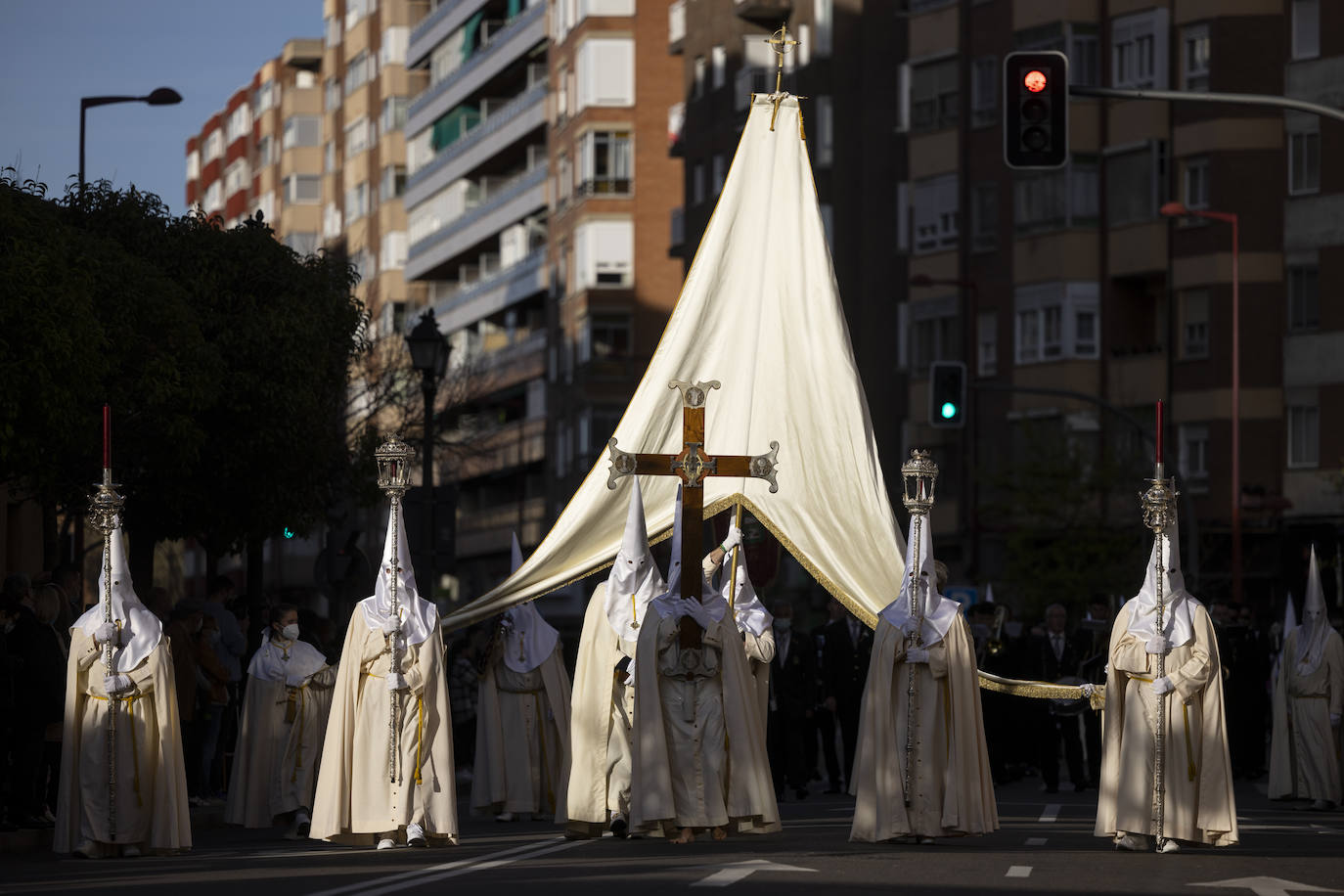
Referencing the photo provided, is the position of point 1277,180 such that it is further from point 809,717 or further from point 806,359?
point 806,359

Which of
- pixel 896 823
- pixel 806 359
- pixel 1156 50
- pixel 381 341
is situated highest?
pixel 1156 50

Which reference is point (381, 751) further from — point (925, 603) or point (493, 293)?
point (493, 293)

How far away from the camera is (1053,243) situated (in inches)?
2272

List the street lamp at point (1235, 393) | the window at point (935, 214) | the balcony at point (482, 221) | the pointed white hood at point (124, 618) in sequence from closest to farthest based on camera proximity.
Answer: the pointed white hood at point (124, 618) < the street lamp at point (1235, 393) < the window at point (935, 214) < the balcony at point (482, 221)

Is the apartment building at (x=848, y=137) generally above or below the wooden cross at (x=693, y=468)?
above

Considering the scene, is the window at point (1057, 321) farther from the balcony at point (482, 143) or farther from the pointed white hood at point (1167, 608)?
the pointed white hood at point (1167, 608)

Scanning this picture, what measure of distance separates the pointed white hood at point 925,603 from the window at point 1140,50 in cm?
3721

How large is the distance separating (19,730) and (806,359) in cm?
770

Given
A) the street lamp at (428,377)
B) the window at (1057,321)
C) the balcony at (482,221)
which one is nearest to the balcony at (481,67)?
the balcony at (482,221)

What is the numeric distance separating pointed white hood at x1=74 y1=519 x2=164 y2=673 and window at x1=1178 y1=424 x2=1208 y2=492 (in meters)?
38.3

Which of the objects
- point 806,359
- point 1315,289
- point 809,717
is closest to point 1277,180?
point 1315,289

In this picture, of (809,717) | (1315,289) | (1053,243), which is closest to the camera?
(809,717)

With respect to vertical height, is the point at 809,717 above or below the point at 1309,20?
below

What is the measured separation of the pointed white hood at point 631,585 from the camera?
67.1ft
